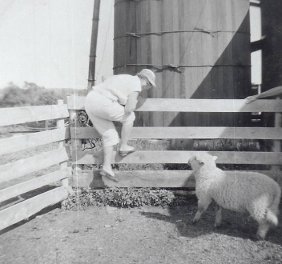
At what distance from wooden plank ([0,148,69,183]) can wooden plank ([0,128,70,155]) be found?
0.17 meters

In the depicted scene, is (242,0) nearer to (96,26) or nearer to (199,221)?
(96,26)

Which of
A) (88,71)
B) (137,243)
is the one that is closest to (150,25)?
(88,71)

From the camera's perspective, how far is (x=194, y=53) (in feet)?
36.7

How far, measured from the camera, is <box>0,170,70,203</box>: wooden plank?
4.61 m

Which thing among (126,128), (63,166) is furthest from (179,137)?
(63,166)

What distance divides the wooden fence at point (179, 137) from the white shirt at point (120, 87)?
458mm

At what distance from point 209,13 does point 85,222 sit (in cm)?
792

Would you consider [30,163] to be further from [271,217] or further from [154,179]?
[271,217]

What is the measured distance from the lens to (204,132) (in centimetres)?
585

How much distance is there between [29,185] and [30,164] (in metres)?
0.28

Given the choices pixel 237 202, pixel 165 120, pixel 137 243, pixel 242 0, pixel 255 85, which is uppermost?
pixel 242 0

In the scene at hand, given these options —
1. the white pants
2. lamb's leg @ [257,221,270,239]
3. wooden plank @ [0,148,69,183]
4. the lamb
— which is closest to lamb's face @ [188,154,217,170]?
the lamb

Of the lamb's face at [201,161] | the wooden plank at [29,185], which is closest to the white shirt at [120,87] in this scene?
the lamb's face at [201,161]

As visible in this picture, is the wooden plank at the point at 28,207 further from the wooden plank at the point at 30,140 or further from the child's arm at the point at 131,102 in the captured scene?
the child's arm at the point at 131,102
